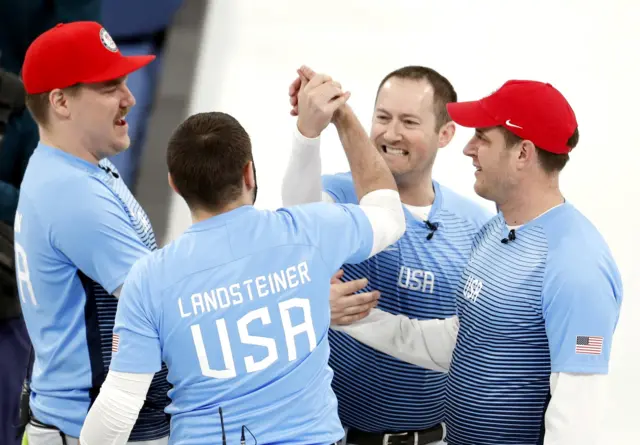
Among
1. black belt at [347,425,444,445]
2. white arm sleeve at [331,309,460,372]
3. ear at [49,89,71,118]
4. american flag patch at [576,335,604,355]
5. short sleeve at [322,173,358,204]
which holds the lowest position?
black belt at [347,425,444,445]

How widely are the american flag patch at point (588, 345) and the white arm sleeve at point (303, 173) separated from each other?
779 millimetres

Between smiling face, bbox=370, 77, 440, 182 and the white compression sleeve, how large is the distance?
0.54 m

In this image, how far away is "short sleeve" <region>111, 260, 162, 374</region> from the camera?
5.92 ft

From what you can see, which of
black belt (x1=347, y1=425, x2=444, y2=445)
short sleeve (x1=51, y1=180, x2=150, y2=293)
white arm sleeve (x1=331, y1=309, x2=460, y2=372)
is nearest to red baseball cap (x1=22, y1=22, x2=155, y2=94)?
short sleeve (x1=51, y1=180, x2=150, y2=293)

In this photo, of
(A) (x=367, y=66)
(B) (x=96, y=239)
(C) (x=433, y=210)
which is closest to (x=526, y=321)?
(C) (x=433, y=210)

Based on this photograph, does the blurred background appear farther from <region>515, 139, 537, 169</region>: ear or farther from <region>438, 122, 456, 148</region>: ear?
<region>515, 139, 537, 169</region>: ear

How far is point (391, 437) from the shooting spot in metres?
2.62

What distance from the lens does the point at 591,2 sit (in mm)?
4520

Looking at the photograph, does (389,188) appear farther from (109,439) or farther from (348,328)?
(109,439)

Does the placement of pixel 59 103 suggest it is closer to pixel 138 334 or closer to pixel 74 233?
pixel 74 233

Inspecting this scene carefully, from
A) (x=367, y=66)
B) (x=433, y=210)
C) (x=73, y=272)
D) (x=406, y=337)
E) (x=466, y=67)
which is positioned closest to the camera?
(x=73, y=272)

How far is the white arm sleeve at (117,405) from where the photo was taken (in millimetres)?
1818

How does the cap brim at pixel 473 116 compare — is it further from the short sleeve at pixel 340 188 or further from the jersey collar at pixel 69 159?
the jersey collar at pixel 69 159

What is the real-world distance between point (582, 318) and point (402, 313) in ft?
2.21
